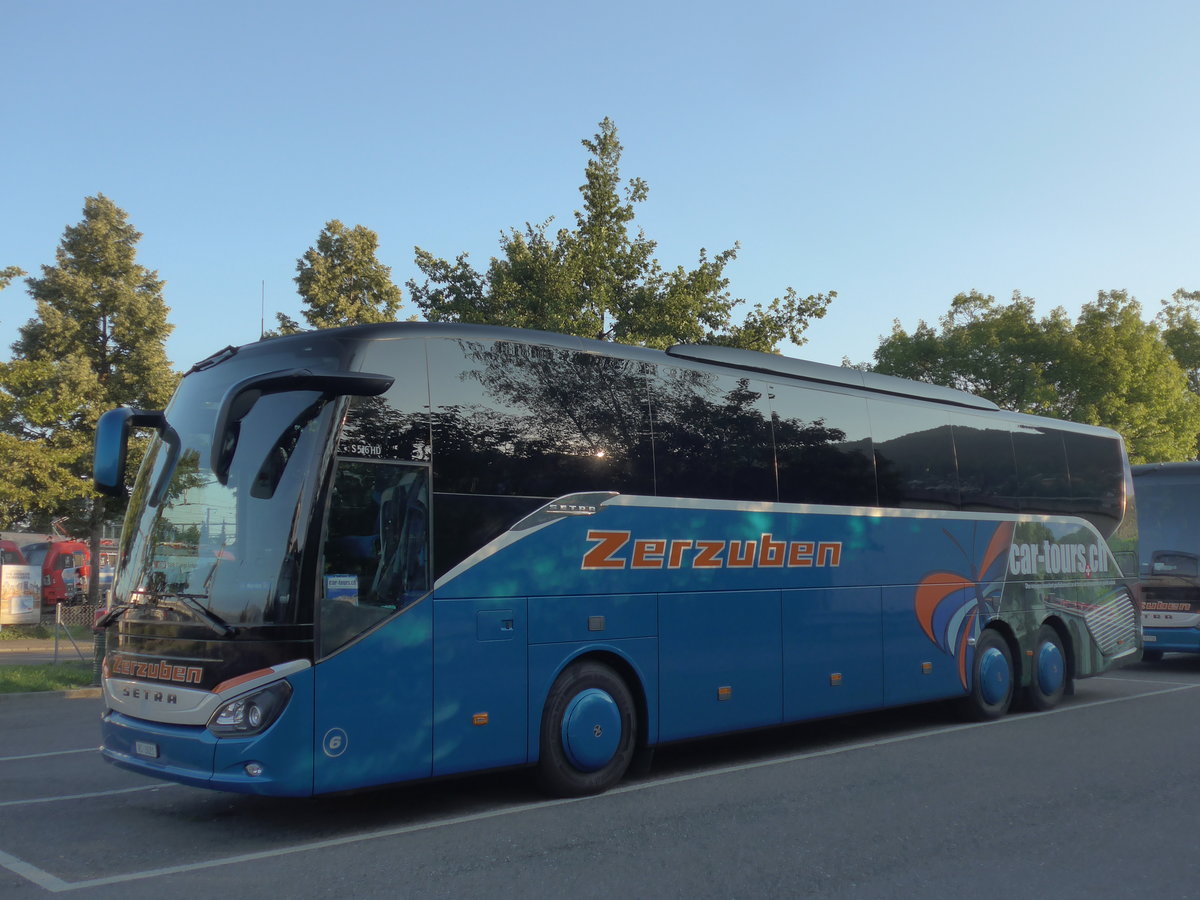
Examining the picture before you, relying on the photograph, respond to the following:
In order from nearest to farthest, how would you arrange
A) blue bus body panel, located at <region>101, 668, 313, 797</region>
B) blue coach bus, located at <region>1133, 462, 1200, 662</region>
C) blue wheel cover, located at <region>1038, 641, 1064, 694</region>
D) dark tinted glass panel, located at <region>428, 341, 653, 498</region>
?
blue bus body panel, located at <region>101, 668, 313, 797</region> → dark tinted glass panel, located at <region>428, 341, 653, 498</region> → blue wheel cover, located at <region>1038, 641, 1064, 694</region> → blue coach bus, located at <region>1133, 462, 1200, 662</region>

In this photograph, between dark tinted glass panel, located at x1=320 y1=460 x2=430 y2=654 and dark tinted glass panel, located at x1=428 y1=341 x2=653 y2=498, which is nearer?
dark tinted glass panel, located at x1=320 y1=460 x2=430 y2=654

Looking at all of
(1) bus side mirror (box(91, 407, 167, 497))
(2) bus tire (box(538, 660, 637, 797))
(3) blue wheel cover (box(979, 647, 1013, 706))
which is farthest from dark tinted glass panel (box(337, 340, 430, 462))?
(3) blue wheel cover (box(979, 647, 1013, 706))

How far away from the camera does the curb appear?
→ 578 inches

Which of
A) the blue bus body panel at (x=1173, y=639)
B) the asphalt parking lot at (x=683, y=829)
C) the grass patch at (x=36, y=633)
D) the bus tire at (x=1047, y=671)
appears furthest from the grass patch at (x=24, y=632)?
the blue bus body panel at (x=1173, y=639)

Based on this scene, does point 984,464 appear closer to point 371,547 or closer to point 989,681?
point 989,681

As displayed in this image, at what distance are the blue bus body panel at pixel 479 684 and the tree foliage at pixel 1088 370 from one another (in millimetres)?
32236

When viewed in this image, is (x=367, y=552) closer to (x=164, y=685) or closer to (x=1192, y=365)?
(x=164, y=685)

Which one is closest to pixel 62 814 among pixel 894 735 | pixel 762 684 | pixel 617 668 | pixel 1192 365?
pixel 617 668

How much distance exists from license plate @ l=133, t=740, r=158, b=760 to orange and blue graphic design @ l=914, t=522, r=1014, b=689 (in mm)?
7720

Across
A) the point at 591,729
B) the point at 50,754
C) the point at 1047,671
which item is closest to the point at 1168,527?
the point at 1047,671

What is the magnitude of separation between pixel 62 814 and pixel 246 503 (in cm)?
287

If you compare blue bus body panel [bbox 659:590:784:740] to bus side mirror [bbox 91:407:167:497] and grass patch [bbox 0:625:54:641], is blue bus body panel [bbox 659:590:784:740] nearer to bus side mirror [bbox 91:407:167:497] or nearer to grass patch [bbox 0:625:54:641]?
bus side mirror [bbox 91:407:167:497]

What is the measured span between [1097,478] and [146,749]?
12311 millimetres

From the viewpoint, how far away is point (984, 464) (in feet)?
41.9
